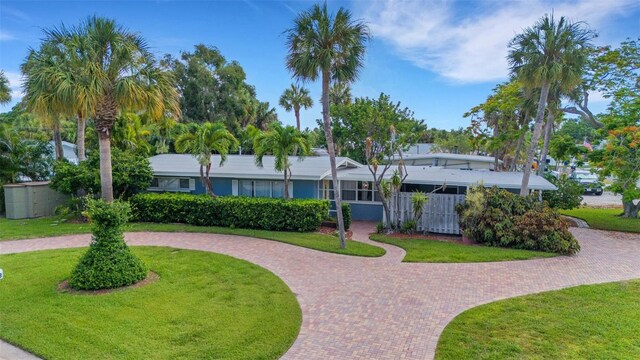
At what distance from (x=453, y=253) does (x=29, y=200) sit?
65.0 ft

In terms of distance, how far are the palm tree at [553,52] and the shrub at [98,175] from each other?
17.5m

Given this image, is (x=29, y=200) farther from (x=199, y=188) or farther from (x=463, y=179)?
(x=463, y=179)

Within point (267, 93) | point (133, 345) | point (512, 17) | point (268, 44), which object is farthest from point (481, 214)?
point (267, 93)

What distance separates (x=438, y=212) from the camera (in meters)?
16.3

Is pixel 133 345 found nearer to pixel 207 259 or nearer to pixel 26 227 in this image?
pixel 207 259

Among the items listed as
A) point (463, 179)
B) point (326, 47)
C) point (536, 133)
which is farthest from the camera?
point (463, 179)

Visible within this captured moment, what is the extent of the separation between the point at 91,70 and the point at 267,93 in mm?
32968

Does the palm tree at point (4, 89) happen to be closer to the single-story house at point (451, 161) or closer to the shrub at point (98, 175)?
the shrub at point (98, 175)

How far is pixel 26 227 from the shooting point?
16.3 metres

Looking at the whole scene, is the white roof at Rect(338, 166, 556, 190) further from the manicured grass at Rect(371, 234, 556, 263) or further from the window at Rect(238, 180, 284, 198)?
the manicured grass at Rect(371, 234, 556, 263)

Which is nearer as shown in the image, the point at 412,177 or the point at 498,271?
the point at 498,271

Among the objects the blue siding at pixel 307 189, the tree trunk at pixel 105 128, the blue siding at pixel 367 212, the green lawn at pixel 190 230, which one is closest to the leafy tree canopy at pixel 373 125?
the blue siding at pixel 367 212

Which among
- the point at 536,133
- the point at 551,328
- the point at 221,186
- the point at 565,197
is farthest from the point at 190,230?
the point at 565,197

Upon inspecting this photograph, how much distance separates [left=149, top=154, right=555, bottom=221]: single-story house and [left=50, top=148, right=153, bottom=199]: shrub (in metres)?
1.47
